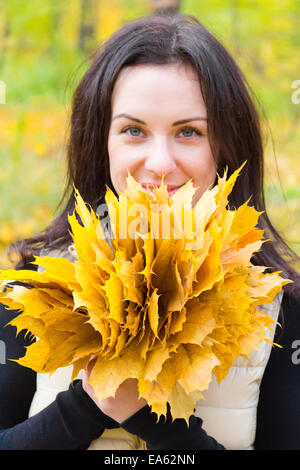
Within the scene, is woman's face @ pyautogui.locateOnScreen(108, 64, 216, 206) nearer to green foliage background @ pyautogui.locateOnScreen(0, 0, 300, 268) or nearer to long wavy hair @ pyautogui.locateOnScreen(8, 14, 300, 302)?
long wavy hair @ pyautogui.locateOnScreen(8, 14, 300, 302)

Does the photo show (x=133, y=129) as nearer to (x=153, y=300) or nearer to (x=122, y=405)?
(x=153, y=300)

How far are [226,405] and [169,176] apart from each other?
25.8 inches

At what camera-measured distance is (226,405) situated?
5.08 ft

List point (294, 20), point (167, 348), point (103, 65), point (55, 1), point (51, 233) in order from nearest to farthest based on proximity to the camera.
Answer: point (167, 348), point (103, 65), point (51, 233), point (294, 20), point (55, 1)

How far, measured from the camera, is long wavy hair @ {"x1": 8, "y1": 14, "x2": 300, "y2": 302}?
164cm

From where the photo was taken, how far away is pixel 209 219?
3.80 ft

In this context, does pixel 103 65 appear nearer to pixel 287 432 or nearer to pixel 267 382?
pixel 267 382

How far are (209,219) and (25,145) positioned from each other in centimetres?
449

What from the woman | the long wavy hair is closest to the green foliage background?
the long wavy hair

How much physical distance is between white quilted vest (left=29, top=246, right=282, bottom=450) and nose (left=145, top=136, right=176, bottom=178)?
1.10 ft

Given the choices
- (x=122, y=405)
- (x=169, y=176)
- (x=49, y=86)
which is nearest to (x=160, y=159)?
(x=169, y=176)

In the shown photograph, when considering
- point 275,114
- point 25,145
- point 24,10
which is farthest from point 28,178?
point 275,114

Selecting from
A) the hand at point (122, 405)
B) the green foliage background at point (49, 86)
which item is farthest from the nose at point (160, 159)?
the green foliage background at point (49, 86)

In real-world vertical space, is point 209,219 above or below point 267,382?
above
